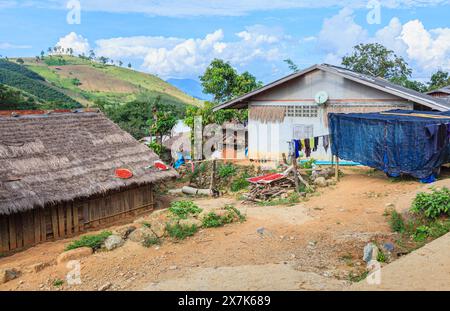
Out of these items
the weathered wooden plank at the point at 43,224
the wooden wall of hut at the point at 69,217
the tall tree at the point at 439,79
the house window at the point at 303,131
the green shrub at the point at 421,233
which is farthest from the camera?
the tall tree at the point at 439,79

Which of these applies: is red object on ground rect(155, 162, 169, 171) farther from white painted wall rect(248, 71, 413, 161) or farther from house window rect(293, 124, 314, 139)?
house window rect(293, 124, 314, 139)

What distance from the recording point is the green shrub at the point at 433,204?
9047 mm

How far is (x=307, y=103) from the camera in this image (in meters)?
18.5

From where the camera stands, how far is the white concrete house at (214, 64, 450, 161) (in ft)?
56.5

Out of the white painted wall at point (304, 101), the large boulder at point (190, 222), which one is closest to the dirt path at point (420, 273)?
A: the large boulder at point (190, 222)

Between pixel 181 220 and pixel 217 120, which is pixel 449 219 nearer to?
pixel 181 220

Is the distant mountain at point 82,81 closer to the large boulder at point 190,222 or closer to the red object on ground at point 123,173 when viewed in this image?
the red object on ground at point 123,173

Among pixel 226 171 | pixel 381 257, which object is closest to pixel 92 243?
pixel 381 257

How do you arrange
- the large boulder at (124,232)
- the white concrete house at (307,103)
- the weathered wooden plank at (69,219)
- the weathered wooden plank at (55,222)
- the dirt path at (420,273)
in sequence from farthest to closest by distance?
the white concrete house at (307,103), the weathered wooden plank at (69,219), the weathered wooden plank at (55,222), the large boulder at (124,232), the dirt path at (420,273)

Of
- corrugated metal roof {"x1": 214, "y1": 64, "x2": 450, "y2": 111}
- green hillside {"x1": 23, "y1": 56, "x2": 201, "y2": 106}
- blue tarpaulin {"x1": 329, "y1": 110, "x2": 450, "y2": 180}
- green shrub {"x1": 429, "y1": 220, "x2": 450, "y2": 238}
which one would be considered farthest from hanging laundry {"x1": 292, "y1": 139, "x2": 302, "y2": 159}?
green hillside {"x1": 23, "y1": 56, "x2": 201, "y2": 106}

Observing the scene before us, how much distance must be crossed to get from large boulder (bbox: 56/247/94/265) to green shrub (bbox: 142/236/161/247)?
Answer: 1.13 meters

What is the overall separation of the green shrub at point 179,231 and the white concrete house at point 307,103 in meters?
10.1

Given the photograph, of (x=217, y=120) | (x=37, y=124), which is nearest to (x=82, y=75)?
(x=217, y=120)

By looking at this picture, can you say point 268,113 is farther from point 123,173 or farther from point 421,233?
point 421,233
